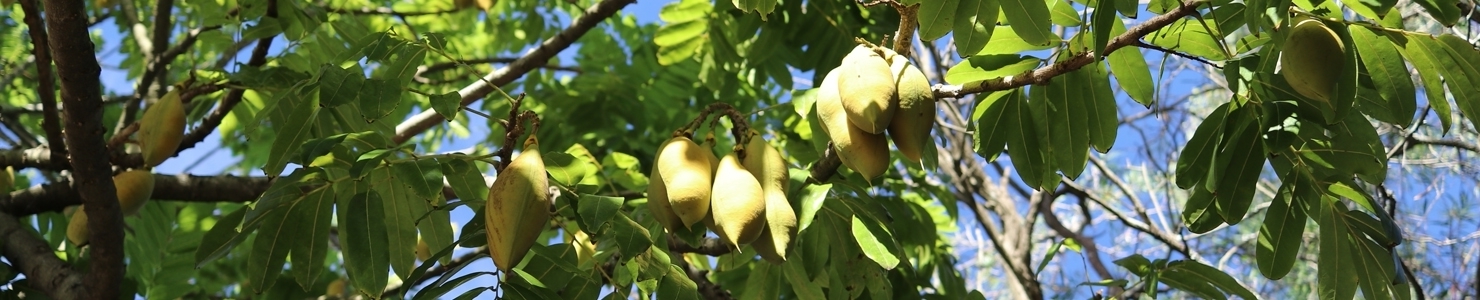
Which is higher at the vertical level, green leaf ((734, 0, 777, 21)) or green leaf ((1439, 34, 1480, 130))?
green leaf ((734, 0, 777, 21))

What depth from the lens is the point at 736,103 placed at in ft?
10.8

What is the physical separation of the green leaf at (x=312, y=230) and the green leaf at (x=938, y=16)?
36.3 inches

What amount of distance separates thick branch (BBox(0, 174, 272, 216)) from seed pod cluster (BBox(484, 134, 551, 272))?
150 cm

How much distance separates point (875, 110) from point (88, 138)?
1461mm

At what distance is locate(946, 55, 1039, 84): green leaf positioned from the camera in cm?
177

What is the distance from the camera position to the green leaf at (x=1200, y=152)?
181 centimetres

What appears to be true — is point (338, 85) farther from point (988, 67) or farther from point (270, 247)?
point (988, 67)

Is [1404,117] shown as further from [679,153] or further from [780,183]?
[679,153]

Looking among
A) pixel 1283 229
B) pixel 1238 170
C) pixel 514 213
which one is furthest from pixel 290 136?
pixel 1283 229

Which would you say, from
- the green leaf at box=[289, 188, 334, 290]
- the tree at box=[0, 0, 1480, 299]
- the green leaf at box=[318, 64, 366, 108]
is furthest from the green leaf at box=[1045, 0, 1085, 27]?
the green leaf at box=[289, 188, 334, 290]

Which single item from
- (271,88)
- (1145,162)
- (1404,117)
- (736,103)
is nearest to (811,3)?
(736,103)

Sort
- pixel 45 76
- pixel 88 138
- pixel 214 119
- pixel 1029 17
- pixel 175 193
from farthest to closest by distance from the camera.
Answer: pixel 175 193 < pixel 214 119 < pixel 45 76 < pixel 88 138 < pixel 1029 17

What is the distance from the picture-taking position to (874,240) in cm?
175

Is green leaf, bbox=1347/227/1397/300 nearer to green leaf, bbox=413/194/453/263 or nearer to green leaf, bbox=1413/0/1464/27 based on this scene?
green leaf, bbox=1413/0/1464/27
